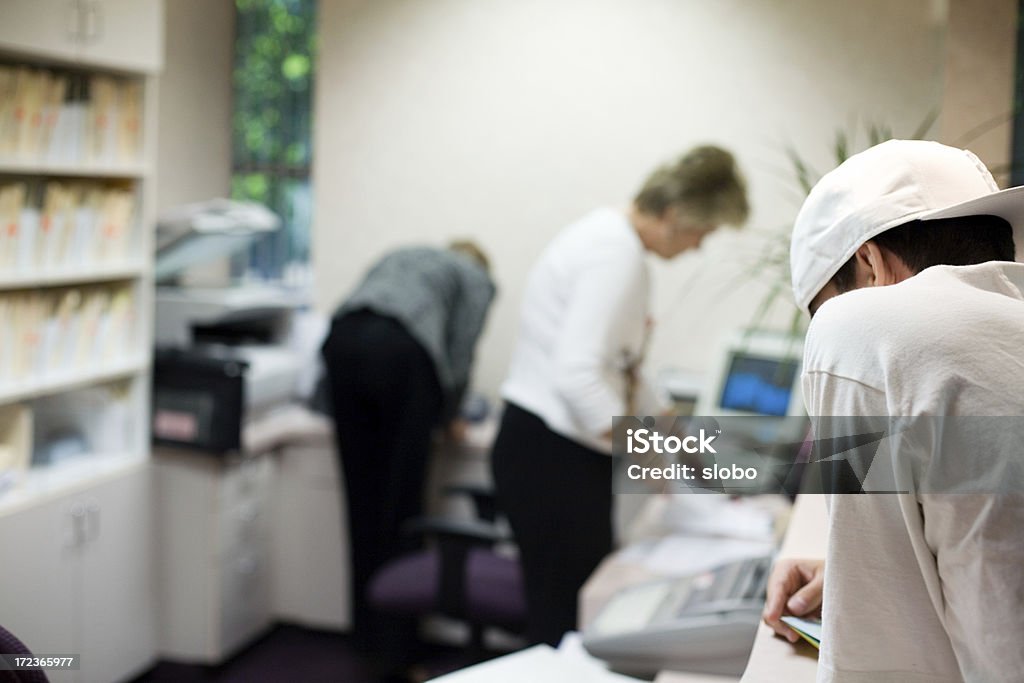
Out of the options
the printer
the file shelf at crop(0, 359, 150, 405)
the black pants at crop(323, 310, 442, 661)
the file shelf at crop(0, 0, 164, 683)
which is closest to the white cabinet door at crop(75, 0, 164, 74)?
the file shelf at crop(0, 0, 164, 683)

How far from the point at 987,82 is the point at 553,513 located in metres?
1.32

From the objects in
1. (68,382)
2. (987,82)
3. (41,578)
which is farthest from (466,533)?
(987,82)

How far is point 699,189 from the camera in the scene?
233cm

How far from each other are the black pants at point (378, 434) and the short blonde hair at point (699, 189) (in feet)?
3.37

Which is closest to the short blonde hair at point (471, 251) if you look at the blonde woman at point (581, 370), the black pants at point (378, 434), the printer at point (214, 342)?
the black pants at point (378, 434)

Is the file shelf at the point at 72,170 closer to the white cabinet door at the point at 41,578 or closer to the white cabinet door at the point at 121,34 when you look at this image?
the white cabinet door at the point at 121,34

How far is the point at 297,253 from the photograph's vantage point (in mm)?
4238

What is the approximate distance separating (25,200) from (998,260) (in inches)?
92.2

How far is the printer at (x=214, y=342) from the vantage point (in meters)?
3.08

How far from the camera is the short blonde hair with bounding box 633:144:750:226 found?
232 centimetres

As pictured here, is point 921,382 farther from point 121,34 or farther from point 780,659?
point 121,34

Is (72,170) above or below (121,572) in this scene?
above

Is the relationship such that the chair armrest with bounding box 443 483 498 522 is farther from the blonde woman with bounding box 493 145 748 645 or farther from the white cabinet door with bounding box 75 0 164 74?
the white cabinet door with bounding box 75 0 164 74

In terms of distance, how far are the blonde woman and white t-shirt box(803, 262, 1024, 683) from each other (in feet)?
4.39
